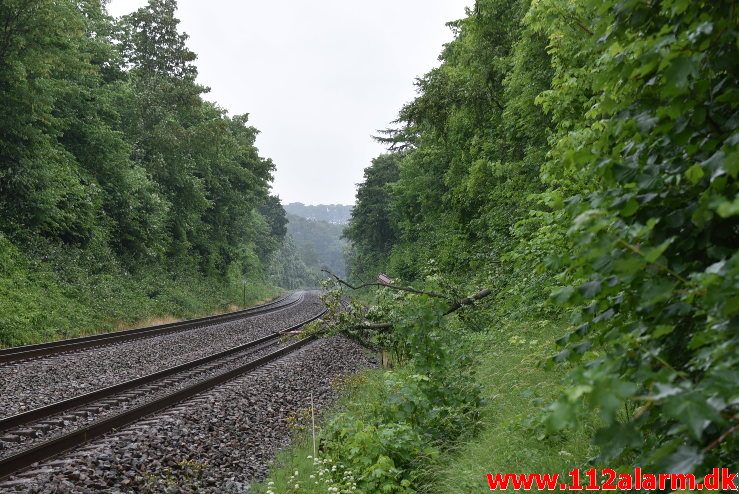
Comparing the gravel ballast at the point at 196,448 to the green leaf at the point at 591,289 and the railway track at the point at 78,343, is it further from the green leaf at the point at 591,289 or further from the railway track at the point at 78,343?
the railway track at the point at 78,343

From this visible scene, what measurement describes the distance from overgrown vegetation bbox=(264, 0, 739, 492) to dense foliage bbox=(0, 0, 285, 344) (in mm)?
13599

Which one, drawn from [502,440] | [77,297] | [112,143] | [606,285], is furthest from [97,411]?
[112,143]

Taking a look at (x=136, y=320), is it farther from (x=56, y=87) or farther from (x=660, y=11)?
(x=660, y=11)

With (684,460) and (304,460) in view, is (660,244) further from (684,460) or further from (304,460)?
(304,460)

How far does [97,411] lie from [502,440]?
6778 mm

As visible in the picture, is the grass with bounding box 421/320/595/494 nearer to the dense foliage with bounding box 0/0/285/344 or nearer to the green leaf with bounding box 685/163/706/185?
the green leaf with bounding box 685/163/706/185

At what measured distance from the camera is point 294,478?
5.68 m

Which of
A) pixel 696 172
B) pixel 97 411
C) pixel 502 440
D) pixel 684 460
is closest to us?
pixel 684 460

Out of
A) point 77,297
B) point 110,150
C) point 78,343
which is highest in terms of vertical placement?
point 110,150

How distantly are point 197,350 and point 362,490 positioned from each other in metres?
11.1

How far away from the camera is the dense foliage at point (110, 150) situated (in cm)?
1783

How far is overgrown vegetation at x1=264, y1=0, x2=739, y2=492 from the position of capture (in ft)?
5.13

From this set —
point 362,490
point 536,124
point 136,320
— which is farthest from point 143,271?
point 362,490

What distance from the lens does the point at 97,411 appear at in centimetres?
812
